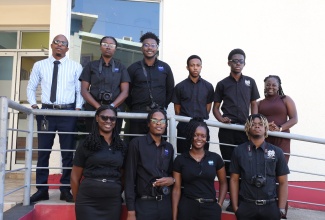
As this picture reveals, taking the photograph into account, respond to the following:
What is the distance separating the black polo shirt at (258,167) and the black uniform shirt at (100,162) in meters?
1.08

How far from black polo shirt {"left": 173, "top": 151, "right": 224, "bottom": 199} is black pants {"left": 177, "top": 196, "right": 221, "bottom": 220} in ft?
0.23

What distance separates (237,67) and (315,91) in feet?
6.79

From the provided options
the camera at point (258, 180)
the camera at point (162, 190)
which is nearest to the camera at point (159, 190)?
the camera at point (162, 190)

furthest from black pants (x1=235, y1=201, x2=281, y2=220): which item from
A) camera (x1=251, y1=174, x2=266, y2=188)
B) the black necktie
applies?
the black necktie

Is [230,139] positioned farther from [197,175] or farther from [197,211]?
[197,211]

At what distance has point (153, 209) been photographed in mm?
3250

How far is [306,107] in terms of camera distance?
219 inches

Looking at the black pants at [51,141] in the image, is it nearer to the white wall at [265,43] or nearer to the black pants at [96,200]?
the black pants at [96,200]

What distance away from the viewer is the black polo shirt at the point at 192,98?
13.6 feet

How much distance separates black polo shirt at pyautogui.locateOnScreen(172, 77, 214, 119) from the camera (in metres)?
4.14

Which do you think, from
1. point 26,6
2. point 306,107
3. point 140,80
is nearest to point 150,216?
point 140,80

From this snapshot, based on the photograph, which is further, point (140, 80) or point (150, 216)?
point (140, 80)

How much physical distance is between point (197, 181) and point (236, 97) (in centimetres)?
122

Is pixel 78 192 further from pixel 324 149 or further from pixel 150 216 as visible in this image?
pixel 324 149
